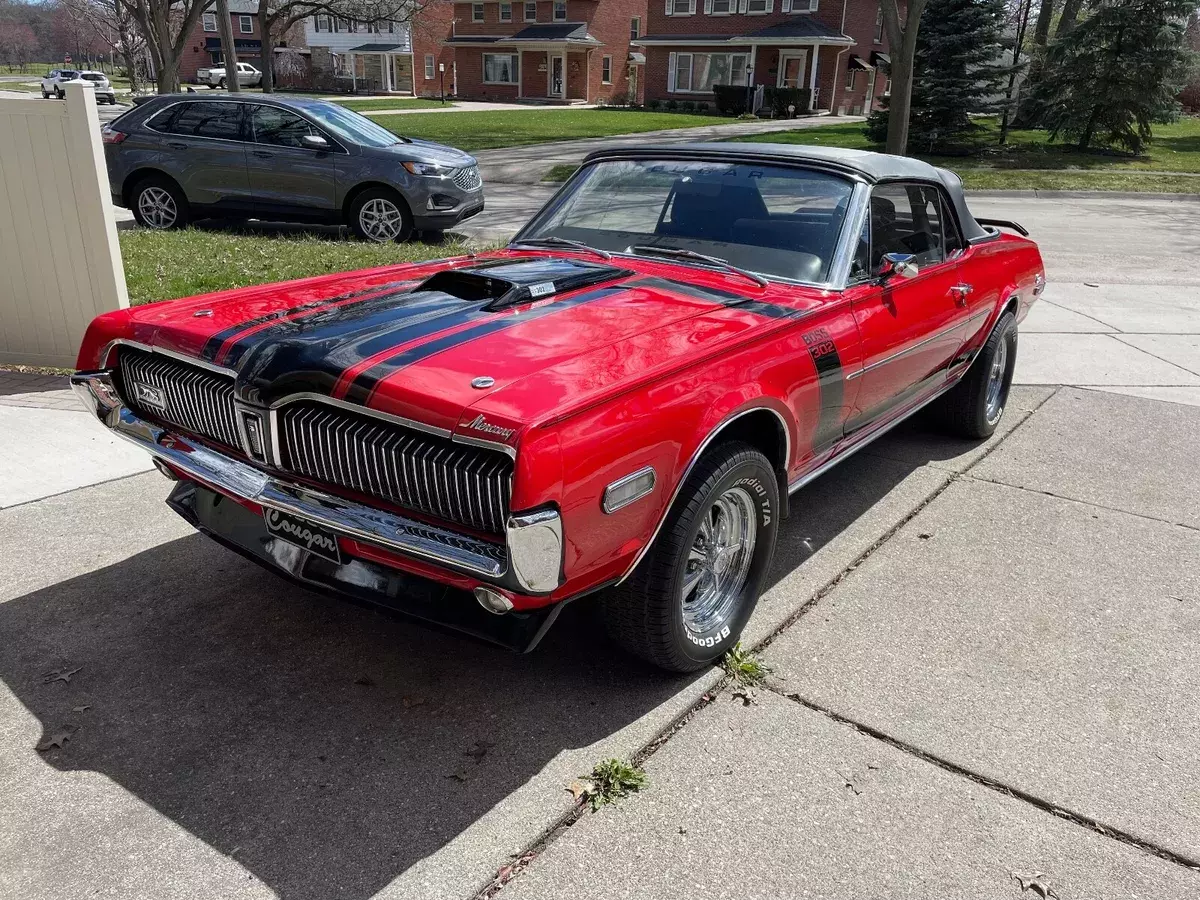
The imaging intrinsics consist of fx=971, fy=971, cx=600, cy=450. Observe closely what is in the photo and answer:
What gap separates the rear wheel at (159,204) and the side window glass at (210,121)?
62 centimetres

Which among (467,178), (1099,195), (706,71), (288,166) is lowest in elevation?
(1099,195)

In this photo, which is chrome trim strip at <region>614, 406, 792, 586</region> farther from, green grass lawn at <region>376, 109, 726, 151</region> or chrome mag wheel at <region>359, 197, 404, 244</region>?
green grass lawn at <region>376, 109, 726, 151</region>

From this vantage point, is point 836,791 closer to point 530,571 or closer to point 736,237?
point 530,571

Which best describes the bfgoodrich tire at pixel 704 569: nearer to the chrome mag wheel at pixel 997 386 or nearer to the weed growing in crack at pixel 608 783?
the weed growing in crack at pixel 608 783

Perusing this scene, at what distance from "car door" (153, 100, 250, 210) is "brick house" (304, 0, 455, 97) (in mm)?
45423

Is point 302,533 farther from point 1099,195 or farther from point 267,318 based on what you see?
point 1099,195

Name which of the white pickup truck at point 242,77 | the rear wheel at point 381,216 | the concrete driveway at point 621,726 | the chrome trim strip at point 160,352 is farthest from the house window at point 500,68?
the chrome trim strip at point 160,352

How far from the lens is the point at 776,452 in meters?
3.45

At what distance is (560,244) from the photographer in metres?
4.45

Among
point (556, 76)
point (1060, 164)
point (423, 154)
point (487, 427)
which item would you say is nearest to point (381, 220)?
point (423, 154)

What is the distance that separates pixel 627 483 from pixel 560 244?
2.09 metres

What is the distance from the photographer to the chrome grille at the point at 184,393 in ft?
9.93

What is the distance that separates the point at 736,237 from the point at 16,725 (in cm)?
314

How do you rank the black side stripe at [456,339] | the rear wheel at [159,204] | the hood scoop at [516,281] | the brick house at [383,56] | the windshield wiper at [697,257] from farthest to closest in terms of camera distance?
the brick house at [383,56] → the rear wheel at [159,204] → the windshield wiper at [697,257] → the hood scoop at [516,281] → the black side stripe at [456,339]
